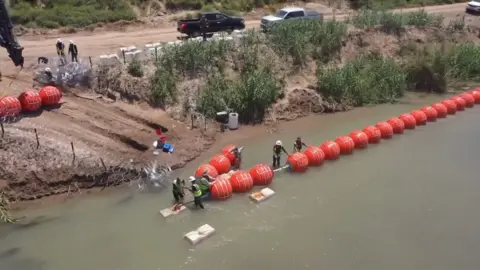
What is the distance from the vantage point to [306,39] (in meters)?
28.8

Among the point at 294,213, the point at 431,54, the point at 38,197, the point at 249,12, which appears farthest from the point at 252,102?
the point at 249,12

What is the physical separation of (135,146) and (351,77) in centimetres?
1329

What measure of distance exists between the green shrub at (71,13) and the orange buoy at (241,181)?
19.8 meters

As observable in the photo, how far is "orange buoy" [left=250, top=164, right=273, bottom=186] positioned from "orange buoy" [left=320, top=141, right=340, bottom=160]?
10.7 feet

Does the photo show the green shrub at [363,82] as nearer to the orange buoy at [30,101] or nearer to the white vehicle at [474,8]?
the orange buoy at [30,101]

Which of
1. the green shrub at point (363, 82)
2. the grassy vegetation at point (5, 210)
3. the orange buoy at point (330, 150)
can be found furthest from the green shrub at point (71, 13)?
the orange buoy at point (330, 150)

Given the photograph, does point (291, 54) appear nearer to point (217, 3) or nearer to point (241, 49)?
point (241, 49)

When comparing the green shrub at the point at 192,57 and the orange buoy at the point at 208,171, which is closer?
the orange buoy at the point at 208,171

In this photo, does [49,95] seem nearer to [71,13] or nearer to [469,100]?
[71,13]

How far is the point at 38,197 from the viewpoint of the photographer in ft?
56.9

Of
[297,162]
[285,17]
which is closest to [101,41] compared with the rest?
[285,17]

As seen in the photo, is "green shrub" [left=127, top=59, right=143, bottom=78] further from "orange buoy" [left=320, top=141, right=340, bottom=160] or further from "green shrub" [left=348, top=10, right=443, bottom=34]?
"green shrub" [left=348, top=10, right=443, bottom=34]

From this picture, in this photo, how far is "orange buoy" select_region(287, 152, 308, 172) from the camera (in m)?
19.2

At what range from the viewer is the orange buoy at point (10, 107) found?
18.9 meters
